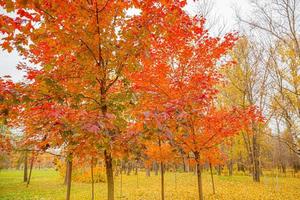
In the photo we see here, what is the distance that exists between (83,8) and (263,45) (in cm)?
837

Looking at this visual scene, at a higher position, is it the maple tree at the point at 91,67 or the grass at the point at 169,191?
the maple tree at the point at 91,67

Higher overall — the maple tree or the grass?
the maple tree

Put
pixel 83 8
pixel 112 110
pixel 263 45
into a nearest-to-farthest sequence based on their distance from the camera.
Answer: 1. pixel 83 8
2. pixel 112 110
3. pixel 263 45

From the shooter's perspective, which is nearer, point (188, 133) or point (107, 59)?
point (107, 59)

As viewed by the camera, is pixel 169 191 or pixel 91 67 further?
pixel 169 191

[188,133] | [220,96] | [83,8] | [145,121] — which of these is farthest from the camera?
[220,96]

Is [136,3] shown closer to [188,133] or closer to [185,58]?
[185,58]

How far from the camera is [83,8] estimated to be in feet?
11.6

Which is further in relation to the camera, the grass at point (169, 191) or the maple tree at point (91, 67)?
the grass at point (169, 191)

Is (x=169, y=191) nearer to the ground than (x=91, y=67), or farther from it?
nearer to the ground

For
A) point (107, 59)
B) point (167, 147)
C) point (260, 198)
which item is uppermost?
point (107, 59)

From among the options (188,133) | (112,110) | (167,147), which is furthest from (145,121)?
(167,147)

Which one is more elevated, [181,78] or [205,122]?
[181,78]

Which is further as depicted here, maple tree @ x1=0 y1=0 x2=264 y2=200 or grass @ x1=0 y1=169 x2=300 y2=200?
grass @ x1=0 y1=169 x2=300 y2=200
